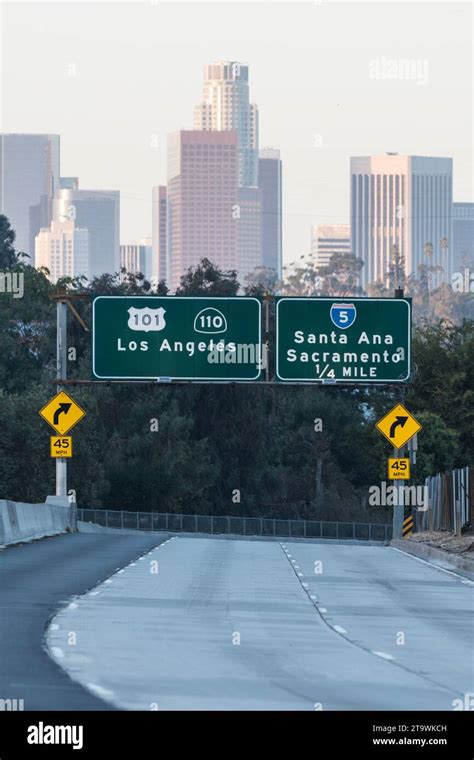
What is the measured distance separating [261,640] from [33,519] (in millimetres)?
29286

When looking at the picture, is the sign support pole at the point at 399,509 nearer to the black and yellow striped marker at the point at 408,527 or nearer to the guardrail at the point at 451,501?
the black and yellow striped marker at the point at 408,527

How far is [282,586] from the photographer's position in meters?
31.0

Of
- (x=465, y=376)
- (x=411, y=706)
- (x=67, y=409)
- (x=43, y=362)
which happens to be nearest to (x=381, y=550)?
(x=67, y=409)

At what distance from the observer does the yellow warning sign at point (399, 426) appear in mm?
59969

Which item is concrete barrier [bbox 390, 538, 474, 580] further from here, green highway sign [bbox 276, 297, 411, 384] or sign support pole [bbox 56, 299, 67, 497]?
sign support pole [bbox 56, 299, 67, 497]

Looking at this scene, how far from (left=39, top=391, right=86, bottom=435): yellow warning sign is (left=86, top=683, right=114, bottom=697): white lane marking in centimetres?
4069

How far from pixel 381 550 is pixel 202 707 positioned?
38.8m

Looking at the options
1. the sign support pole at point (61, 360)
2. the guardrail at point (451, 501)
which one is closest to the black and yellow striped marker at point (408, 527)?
the guardrail at point (451, 501)

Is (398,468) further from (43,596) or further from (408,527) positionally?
(43,596)

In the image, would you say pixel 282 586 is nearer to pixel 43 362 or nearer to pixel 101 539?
pixel 101 539

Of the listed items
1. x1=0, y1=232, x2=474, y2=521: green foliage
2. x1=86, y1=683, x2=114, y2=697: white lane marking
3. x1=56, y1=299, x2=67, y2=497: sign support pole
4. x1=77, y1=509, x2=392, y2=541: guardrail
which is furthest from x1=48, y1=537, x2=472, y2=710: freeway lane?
x1=0, y1=232, x2=474, y2=521: green foliage

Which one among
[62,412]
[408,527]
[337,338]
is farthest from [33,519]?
[408,527]

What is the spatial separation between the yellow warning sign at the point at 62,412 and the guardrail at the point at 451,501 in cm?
1119

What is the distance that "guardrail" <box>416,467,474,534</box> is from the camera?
4750 cm
